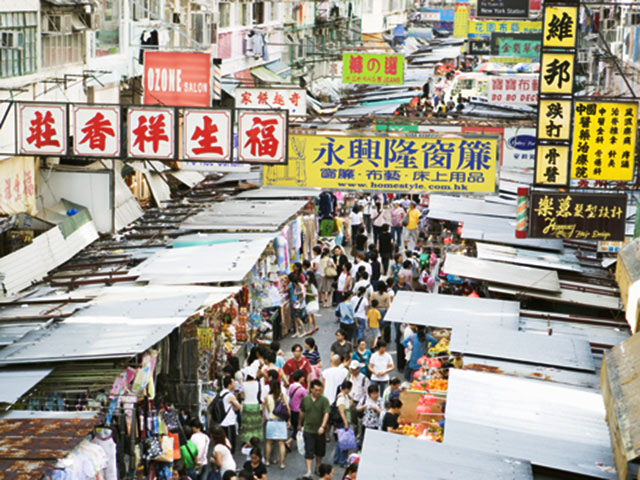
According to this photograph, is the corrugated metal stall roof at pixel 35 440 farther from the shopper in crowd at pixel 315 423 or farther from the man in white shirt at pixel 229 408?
the shopper in crowd at pixel 315 423

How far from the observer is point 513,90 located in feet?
80.5

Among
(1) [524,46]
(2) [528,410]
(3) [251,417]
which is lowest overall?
(3) [251,417]

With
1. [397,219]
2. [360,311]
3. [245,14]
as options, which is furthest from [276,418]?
[245,14]

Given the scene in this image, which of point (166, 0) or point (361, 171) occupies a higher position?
point (166, 0)

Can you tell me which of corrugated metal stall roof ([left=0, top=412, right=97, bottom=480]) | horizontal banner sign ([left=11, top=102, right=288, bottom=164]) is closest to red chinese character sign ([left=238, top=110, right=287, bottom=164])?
horizontal banner sign ([left=11, top=102, right=288, bottom=164])

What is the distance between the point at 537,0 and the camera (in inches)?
1264

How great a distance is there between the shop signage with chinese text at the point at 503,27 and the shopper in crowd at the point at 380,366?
17013 millimetres

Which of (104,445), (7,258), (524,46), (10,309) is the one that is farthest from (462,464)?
(524,46)

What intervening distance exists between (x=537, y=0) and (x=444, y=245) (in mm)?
15047

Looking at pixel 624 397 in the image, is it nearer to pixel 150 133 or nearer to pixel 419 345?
pixel 150 133

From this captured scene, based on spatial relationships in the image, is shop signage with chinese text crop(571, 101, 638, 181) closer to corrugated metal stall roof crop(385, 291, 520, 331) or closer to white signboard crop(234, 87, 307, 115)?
corrugated metal stall roof crop(385, 291, 520, 331)

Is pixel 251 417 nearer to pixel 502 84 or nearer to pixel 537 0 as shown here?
pixel 502 84

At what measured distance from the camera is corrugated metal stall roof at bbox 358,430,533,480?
8258 mm

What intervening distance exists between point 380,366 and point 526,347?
2.40m
